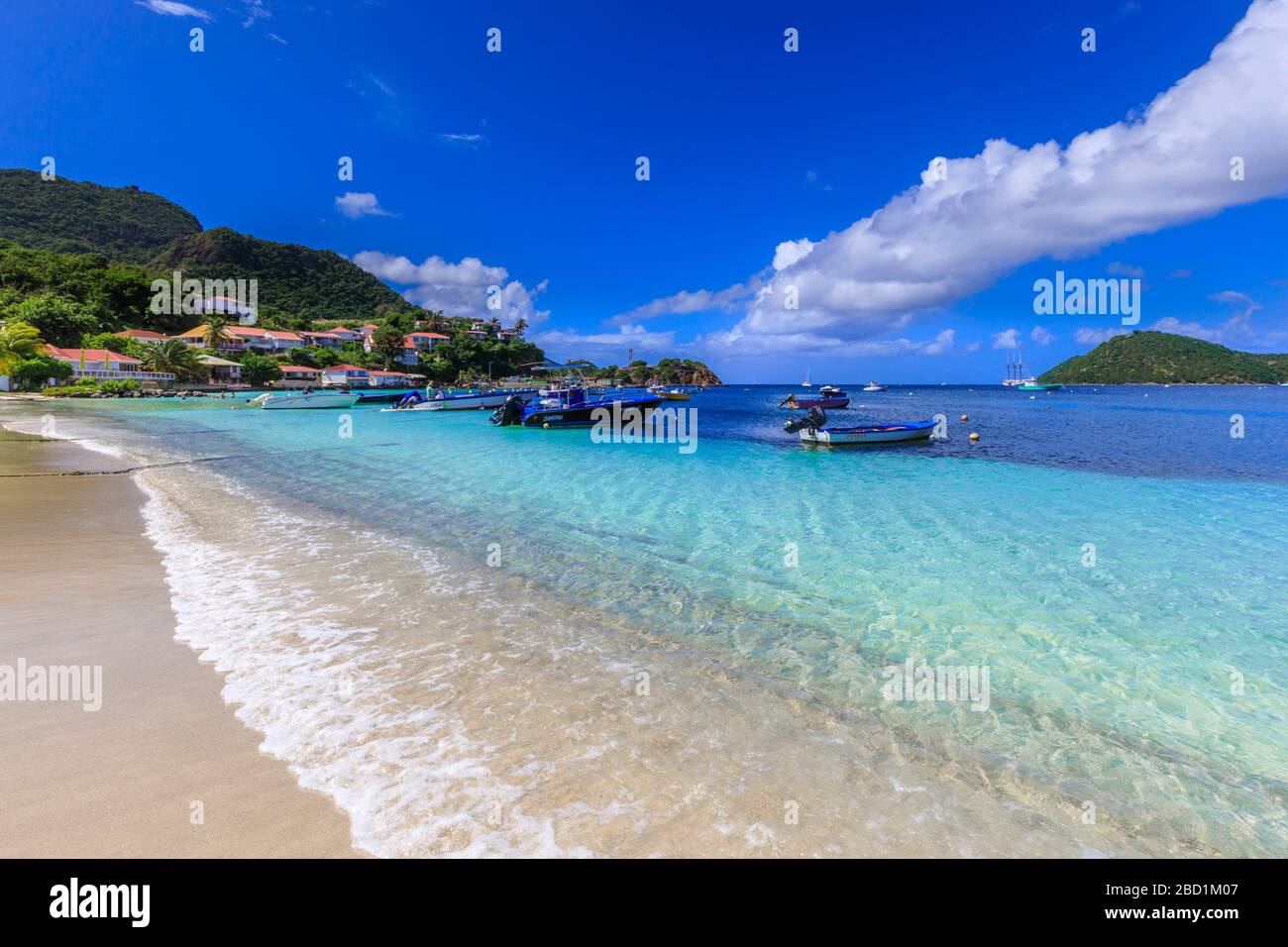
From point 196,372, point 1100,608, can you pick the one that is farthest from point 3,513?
point 196,372

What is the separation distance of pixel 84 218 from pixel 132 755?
731 feet

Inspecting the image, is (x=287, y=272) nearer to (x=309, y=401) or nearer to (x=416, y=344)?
(x=416, y=344)

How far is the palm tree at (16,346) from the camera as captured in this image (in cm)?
5519

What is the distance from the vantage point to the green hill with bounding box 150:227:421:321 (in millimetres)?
138000

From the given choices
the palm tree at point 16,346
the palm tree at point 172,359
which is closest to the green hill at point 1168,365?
the palm tree at point 172,359

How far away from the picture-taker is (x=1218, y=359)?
555 ft

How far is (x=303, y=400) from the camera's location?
53.9 m

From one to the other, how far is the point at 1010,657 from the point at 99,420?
158 feet

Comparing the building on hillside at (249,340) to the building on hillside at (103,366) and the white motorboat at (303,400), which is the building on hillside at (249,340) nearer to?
the building on hillside at (103,366)

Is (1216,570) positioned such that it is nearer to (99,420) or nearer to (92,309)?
(99,420)

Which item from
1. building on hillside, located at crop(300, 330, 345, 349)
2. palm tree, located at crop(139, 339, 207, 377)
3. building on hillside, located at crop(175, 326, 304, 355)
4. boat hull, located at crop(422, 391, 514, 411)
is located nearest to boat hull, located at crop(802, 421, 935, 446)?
boat hull, located at crop(422, 391, 514, 411)

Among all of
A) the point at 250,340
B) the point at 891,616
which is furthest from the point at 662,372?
the point at 891,616

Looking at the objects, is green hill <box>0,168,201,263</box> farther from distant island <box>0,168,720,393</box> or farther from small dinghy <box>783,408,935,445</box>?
small dinghy <box>783,408,935,445</box>

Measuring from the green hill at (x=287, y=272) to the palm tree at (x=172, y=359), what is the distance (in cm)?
6143
